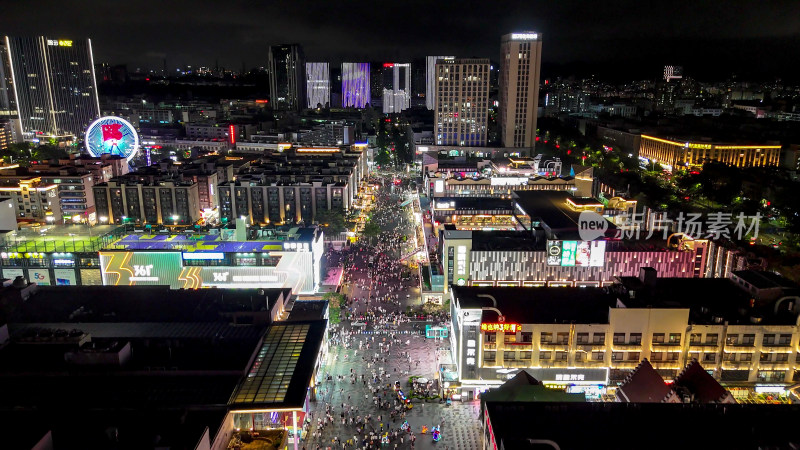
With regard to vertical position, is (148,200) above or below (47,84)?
below

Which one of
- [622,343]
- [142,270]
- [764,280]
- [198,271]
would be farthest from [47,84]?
[764,280]

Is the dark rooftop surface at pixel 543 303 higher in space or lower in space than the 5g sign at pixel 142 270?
higher

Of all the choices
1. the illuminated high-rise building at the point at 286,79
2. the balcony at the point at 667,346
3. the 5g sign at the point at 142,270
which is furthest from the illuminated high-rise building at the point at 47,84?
the balcony at the point at 667,346

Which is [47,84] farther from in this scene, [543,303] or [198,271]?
[543,303]

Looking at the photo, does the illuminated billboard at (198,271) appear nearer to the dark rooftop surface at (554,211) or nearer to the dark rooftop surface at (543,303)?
the dark rooftop surface at (543,303)

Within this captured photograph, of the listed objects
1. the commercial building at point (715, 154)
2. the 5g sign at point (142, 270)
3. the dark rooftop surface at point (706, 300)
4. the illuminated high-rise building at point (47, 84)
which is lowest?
Result: the 5g sign at point (142, 270)

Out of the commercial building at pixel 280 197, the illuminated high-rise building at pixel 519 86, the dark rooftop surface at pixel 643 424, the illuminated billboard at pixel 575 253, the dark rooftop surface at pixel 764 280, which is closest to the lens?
the dark rooftop surface at pixel 643 424

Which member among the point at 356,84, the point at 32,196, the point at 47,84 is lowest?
the point at 32,196
